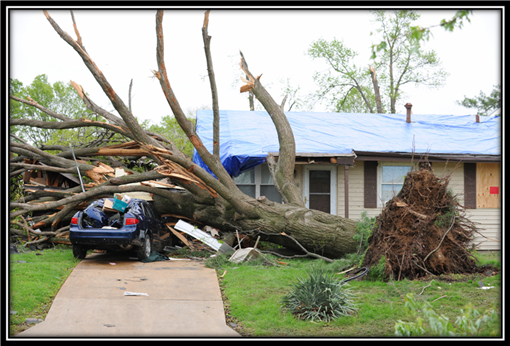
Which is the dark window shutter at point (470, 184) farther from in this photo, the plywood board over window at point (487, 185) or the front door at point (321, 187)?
the front door at point (321, 187)

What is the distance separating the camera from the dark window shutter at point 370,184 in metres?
13.2

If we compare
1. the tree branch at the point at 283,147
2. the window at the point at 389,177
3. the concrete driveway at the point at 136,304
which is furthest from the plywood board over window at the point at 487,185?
the concrete driveway at the point at 136,304

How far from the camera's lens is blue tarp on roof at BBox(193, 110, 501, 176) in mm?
12250

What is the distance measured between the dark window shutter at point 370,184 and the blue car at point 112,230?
698cm

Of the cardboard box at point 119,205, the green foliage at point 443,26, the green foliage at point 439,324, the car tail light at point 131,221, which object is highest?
the green foliage at point 443,26

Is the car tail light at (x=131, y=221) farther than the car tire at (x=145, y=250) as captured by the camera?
No

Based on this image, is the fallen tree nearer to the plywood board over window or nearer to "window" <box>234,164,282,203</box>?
"window" <box>234,164,282,203</box>

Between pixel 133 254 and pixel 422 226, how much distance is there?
681 cm

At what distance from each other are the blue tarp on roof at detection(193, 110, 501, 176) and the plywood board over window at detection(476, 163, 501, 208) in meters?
0.65

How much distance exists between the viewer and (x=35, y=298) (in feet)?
19.7

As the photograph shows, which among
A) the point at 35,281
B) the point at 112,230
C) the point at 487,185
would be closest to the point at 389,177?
the point at 487,185

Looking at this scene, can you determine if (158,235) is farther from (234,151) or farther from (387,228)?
(387,228)

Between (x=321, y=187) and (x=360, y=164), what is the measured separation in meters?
1.46
